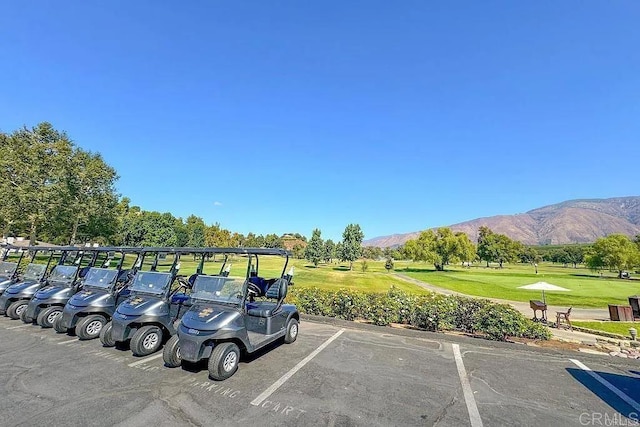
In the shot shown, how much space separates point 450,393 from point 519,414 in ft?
3.48

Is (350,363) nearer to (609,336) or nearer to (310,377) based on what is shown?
(310,377)

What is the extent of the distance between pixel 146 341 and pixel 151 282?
1.49 m

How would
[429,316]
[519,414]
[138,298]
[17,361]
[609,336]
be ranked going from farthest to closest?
[609,336]
[429,316]
[138,298]
[17,361]
[519,414]

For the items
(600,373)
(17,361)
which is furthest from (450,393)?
(17,361)

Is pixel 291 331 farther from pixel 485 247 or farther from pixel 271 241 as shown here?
pixel 271 241

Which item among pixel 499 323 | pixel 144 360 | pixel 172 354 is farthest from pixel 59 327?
pixel 499 323

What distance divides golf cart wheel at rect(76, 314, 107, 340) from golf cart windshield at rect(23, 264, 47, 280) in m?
4.97

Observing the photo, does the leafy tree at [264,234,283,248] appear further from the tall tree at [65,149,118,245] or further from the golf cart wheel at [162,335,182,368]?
the golf cart wheel at [162,335,182,368]

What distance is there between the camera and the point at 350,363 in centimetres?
668

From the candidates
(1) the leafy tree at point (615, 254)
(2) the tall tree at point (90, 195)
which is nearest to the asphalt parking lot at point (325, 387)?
(2) the tall tree at point (90, 195)

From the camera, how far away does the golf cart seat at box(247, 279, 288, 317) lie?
6992mm

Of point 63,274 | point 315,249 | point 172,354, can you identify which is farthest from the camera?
point 315,249

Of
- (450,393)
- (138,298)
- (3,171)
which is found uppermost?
(3,171)

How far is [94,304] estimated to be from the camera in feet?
26.0
